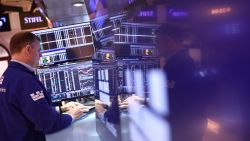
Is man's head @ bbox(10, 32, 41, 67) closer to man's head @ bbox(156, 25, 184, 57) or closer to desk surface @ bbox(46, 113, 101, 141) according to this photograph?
desk surface @ bbox(46, 113, 101, 141)

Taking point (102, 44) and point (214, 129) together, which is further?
point (102, 44)

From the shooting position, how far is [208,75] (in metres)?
0.63

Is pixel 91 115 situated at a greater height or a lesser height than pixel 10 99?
lesser

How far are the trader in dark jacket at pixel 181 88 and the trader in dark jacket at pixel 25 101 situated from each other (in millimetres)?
1179

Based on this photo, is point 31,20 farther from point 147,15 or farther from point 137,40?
point 147,15

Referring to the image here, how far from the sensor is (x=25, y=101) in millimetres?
1790

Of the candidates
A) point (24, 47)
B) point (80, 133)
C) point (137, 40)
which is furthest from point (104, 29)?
point (80, 133)

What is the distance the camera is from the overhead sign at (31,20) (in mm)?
5883

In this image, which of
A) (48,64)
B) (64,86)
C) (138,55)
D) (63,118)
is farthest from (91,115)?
(138,55)

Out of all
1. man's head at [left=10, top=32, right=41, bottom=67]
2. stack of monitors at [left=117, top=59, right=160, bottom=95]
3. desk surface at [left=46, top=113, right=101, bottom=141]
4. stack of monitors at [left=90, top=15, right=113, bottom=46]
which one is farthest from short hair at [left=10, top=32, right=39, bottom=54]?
desk surface at [left=46, top=113, right=101, bottom=141]

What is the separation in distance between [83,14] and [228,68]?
11.6 feet

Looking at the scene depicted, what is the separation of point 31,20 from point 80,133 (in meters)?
3.98

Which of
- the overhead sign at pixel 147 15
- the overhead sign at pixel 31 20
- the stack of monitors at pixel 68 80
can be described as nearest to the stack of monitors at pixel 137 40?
the overhead sign at pixel 147 15

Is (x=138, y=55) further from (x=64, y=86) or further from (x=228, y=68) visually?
(x=64, y=86)
